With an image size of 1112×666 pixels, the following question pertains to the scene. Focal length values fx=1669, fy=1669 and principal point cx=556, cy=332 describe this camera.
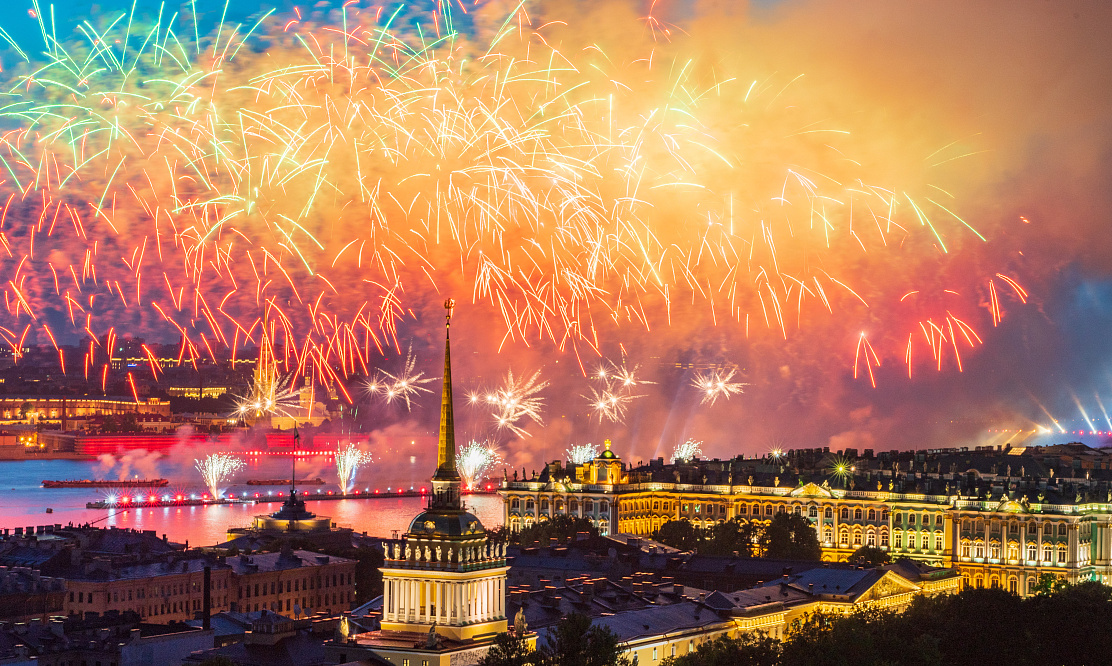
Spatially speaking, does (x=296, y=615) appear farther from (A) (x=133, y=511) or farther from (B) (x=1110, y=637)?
(A) (x=133, y=511)

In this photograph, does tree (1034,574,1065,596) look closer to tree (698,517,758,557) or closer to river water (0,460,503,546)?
tree (698,517,758,557)

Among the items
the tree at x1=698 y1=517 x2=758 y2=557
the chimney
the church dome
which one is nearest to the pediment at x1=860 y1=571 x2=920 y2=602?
the tree at x1=698 y1=517 x2=758 y2=557

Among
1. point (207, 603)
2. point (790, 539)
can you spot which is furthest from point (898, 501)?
point (207, 603)

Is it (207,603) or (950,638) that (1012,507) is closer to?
(950,638)

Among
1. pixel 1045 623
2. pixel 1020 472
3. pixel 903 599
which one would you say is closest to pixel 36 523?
pixel 1020 472

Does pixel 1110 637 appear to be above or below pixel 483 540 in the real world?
below

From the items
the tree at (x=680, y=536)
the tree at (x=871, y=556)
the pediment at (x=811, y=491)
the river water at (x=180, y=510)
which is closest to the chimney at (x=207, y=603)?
the tree at (x=680, y=536)
